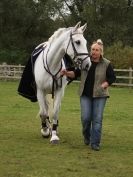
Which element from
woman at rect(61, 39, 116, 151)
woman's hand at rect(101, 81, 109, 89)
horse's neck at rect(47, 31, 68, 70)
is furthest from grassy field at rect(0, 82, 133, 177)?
horse's neck at rect(47, 31, 68, 70)

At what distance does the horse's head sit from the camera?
9.27 metres

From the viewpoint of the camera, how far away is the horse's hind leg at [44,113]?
34.6 ft

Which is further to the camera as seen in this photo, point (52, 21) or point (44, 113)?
point (52, 21)

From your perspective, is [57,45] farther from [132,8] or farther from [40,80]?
[132,8]

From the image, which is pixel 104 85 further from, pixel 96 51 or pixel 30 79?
pixel 30 79

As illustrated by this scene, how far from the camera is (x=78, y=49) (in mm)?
9461

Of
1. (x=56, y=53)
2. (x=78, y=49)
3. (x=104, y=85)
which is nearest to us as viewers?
(x=104, y=85)

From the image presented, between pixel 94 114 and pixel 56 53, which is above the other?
pixel 56 53

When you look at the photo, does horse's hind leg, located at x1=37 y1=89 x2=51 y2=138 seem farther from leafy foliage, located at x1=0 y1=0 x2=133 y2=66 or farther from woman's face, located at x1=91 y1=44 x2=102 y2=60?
leafy foliage, located at x1=0 y1=0 x2=133 y2=66

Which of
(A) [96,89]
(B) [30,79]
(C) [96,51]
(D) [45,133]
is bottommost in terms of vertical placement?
(D) [45,133]

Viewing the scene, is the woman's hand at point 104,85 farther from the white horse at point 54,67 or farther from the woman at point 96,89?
the white horse at point 54,67

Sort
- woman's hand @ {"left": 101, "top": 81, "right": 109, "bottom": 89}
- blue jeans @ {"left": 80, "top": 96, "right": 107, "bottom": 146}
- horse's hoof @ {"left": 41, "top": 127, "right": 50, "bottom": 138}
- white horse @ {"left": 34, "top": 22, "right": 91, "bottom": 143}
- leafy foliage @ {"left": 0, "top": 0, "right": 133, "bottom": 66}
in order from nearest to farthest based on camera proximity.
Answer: woman's hand @ {"left": 101, "top": 81, "right": 109, "bottom": 89}
blue jeans @ {"left": 80, "top": 96, "right": 107, "bottom": 146}
white horse @ {"left": 34, "top": 22, "right": 91, "bottom": 143}
horse's hoof @ {"left": 41, "top": 127, "right": 50, "bottom": 138}
leafy foliage @ {"left": 0, "top": 0, "right": 133, "bottom": 66}

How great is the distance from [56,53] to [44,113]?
1.30 m

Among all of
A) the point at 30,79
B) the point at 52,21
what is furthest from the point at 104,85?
the point at 52,21
